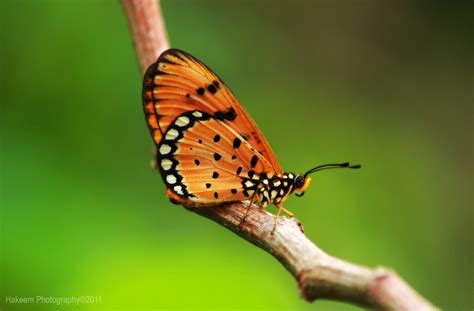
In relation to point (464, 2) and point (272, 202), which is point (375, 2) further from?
point (272, 202)

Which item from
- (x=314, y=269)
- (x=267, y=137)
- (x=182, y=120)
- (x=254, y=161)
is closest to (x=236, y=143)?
(x=254, y=161)

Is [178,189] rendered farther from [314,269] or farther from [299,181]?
[314,269]

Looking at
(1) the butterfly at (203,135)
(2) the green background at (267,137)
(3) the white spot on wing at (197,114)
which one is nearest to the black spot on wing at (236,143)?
(1) the butterfly at (203,135)

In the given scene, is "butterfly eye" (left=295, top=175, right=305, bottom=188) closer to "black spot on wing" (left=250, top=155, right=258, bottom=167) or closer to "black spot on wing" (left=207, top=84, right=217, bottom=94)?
"black spot on wing" (left=250, top=155, right=258, bottom=167)

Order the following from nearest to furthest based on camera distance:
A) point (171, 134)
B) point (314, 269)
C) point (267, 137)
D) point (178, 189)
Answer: point (314, 269) < point (178, 189) < point (171, 134) < point (267, 137)

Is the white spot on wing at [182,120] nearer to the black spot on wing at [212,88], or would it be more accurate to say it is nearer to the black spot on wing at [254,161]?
the black spot on wing at [212,88]

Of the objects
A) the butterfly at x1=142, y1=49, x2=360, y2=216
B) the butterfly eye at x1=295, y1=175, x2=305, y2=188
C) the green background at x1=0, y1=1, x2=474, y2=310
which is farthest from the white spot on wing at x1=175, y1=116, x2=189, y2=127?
the green background at x1=0, y1=1, x2=474, y2=310

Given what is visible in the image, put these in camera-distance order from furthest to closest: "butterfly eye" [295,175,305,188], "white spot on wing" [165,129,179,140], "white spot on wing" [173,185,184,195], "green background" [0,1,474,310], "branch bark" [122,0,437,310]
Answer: "green background" [0,1,474,310] → "butterfly eye" [295,175,305,188] → "white spot on wing" [165,129,179,140] → "white spot on wing" [173,185,184,195] → "branch bark" [122,0,437,310]
